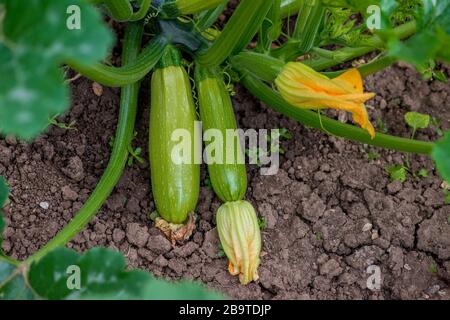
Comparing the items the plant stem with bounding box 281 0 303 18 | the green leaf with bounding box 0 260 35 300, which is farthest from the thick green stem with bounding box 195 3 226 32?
the green leaf with bounding box 0 260 35 300

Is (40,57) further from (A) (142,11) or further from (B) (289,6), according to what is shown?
(B) (289,6)

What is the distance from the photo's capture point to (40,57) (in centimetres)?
151

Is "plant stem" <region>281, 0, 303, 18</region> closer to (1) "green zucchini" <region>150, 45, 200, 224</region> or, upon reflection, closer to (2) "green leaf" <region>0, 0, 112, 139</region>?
(1) "green zucchini" <region>150, 45, 200, 224</region>

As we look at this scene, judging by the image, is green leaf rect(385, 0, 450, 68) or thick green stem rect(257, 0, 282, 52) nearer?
green leaf rect(385, 0, 450, 68)

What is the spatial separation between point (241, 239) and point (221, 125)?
1.32 feet

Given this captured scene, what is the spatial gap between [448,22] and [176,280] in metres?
1.21

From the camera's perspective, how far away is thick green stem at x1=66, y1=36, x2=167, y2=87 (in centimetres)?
227

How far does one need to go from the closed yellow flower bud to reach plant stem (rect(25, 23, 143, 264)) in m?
0.38

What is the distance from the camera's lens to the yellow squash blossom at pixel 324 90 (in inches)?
83.6

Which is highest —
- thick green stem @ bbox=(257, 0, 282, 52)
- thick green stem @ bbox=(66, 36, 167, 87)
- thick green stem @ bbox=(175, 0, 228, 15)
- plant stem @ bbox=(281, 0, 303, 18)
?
plant stem @ bbox=(281, 0, 303, 18)

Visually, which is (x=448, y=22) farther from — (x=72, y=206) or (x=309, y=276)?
(x=72, y=206)

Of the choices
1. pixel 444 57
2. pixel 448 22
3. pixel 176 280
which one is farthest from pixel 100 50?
pixel 176 280

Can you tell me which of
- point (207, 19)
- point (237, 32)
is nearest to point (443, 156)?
point (237, 32)

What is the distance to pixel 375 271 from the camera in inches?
102
